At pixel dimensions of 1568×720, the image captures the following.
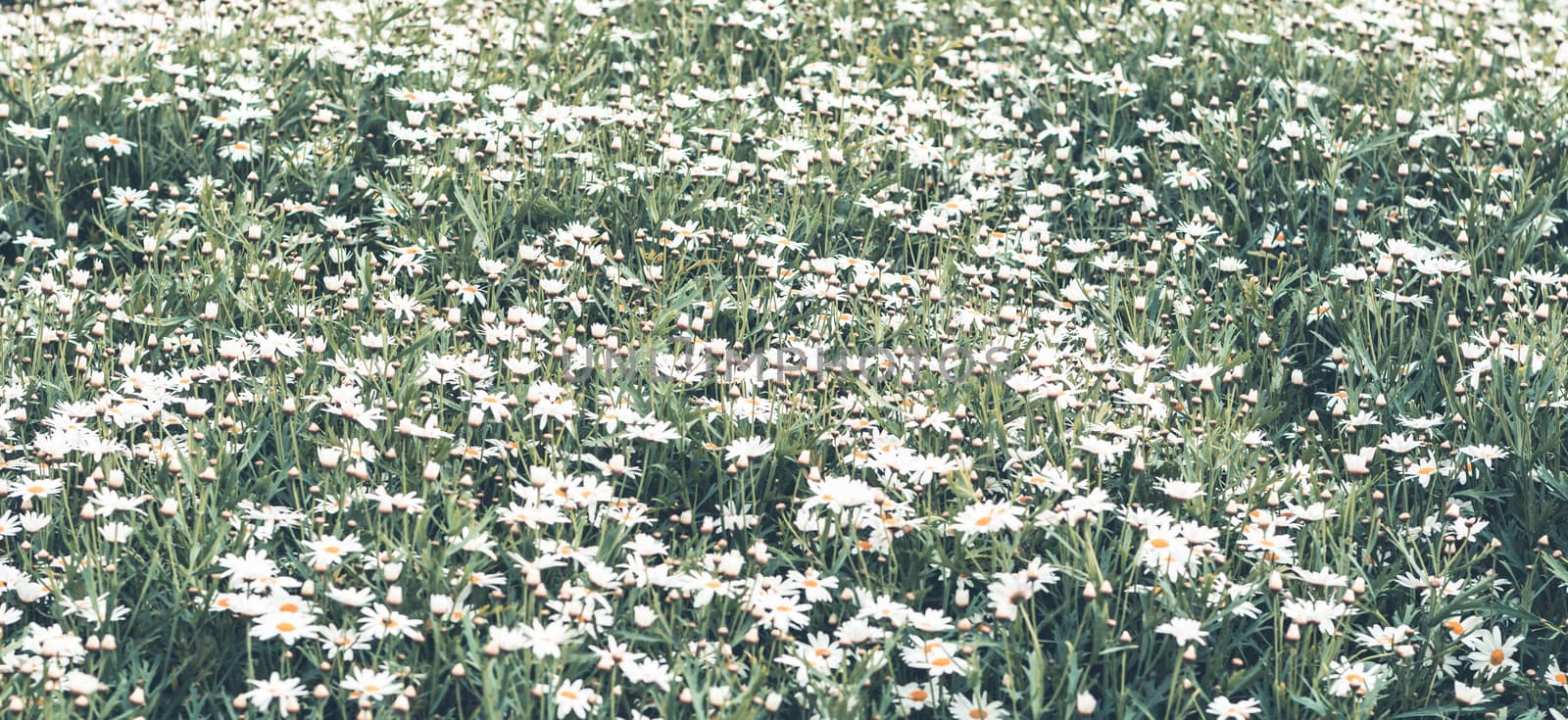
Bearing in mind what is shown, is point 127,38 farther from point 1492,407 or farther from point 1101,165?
point 1492,407

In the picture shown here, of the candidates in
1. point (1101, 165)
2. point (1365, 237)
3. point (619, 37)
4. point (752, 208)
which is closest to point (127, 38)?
point (619, 37)

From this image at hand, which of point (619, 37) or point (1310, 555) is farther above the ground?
point (619, 37)

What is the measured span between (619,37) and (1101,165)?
158cm

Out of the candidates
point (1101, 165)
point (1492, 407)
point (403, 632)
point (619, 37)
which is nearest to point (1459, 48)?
point (1101, 165)

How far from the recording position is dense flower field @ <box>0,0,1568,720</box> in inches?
102

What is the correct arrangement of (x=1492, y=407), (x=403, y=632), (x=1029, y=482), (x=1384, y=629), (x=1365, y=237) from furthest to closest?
1. (x=1365, y=237)
2. (x=1492, y=407)
3. (x=1029, y=482)
4. (x=1384, y=629)
5. (x=403, y=632)

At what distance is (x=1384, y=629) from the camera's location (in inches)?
107

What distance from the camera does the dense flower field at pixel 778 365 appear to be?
102 inches

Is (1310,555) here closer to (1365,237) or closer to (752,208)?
(1365,237)

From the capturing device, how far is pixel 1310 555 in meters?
2.85

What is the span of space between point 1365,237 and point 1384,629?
1387 millimetres

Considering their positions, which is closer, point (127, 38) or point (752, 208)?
point (752, 208)

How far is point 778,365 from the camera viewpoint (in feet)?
10.8

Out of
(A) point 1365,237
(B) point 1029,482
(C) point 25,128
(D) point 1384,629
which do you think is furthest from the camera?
(C) point 25,128
